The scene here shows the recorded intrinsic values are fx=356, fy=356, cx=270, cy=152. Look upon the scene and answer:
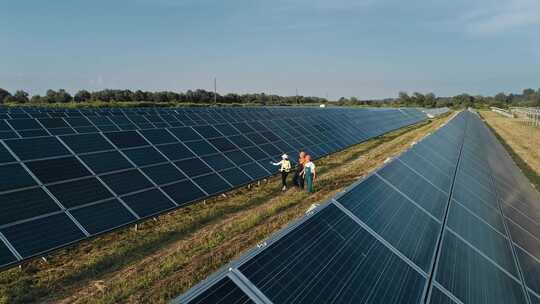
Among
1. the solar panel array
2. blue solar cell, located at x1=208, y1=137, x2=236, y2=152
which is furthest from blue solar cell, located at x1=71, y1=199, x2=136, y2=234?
blue solar cell, located at x1=208, y1=137, x2=236, y2=152

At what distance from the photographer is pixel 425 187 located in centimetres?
758

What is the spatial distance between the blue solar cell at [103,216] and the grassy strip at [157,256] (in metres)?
0.78

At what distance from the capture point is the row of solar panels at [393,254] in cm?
287

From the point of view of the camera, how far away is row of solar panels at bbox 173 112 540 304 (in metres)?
2.87

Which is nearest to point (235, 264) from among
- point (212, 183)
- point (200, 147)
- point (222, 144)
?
point (212, 183)

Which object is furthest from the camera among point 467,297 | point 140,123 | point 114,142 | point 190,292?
point 140,123

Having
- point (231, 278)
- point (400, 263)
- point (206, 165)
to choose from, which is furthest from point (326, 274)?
point (206, 165)

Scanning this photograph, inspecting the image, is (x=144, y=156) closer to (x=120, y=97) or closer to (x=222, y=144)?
(x=222, y=144)

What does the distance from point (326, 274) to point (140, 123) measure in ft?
76.2

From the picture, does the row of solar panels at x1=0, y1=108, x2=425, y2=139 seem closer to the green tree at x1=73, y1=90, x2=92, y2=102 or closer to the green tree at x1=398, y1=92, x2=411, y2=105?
the green tree at x1=73, y1=90, x2=92, y2=102

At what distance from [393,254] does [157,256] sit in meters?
6.79

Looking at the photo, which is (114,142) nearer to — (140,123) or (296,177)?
(296,177)

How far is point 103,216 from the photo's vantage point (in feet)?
30.7

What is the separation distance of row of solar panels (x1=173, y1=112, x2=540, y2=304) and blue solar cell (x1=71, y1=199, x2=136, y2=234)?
6.72m
